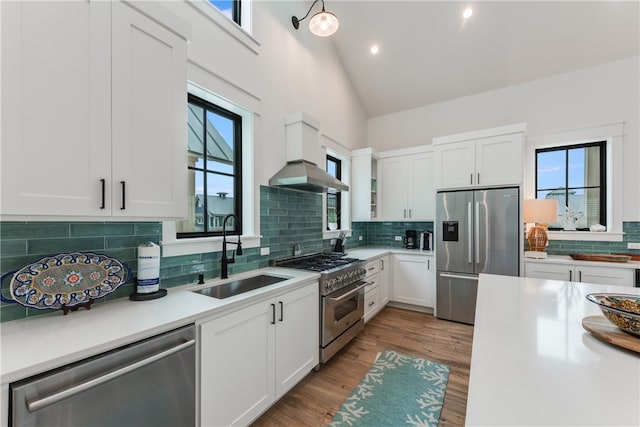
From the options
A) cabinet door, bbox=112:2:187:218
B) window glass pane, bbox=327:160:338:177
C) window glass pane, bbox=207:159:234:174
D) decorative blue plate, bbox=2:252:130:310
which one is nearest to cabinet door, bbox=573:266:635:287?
window glass pane, bbox=327:160:338:177

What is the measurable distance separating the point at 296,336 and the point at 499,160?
322 cm

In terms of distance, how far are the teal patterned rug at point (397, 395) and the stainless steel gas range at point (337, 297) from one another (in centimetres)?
39

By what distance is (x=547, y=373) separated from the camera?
84 cm

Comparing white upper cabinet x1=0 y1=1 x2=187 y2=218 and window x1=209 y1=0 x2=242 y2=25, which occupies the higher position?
window x1=209 y1=0 x2=242 y2=25

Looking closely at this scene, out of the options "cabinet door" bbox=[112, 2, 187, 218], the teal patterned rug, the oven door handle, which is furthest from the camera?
the oven door handle

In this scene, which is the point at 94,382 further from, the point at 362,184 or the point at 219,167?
the point at 362,184

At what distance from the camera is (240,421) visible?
5.25 feet

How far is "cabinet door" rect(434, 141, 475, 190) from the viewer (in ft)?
11.5

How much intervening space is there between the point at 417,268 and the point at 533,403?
333 centimetres

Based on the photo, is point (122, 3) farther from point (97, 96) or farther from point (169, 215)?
point (169, 215)

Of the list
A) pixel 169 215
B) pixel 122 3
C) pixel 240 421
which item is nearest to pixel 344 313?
pixel 240 421

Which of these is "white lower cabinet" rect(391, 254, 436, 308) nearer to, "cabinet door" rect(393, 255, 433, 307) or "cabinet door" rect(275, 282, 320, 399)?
"cabinet door" rect(393, 255, 433, 307)

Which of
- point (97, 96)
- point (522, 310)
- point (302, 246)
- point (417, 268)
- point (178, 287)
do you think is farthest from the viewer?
point (417, 268)

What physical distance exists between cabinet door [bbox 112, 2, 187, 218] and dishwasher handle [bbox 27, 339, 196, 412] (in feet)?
2.30
